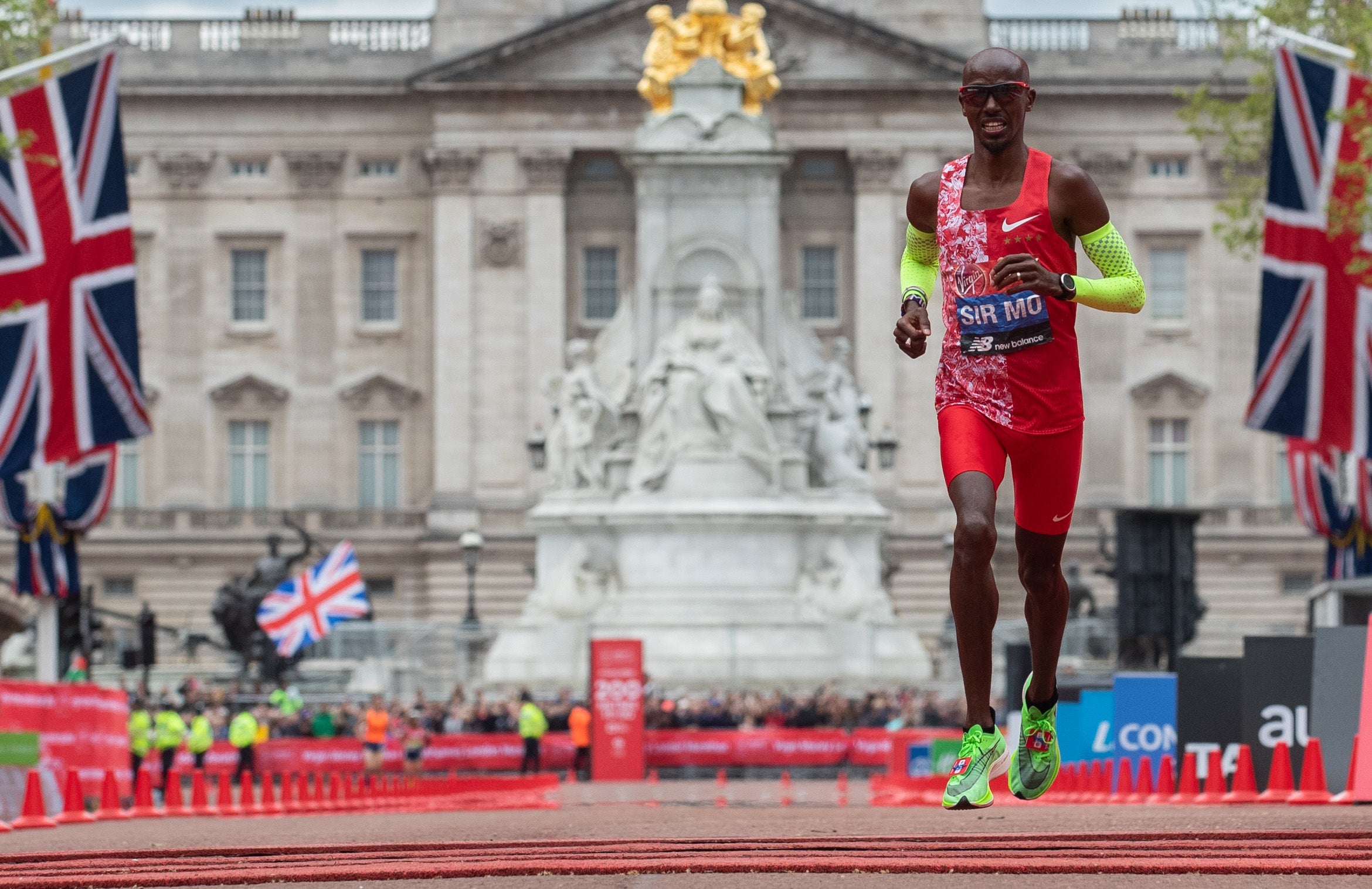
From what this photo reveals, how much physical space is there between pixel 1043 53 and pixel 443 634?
30.3 meters

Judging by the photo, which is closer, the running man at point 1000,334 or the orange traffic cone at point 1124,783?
the running man at point 1000,334

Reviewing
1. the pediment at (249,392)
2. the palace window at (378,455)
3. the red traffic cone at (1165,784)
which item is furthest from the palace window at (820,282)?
the red traffic cone at (1165,784)

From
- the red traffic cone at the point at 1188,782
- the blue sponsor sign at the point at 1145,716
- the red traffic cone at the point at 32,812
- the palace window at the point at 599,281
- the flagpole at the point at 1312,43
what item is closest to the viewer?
the red traffic cone at the point at 1188,782

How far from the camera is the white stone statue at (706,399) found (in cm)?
4112

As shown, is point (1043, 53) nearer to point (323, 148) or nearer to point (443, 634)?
point (323, 148)

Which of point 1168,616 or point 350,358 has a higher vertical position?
point 350,358

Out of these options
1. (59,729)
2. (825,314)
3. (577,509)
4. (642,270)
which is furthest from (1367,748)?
(825,314)

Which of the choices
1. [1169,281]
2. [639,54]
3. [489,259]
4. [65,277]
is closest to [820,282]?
[639,54]

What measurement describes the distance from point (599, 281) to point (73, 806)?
177 ft

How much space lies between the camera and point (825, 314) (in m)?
73.6

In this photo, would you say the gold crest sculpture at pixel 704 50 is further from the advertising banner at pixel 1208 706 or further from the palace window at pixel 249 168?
the palace window at pixel 249 168

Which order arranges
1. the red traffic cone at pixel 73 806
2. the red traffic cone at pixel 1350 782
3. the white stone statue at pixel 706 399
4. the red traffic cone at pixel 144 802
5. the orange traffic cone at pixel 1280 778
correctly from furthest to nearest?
the white stone statue at pixel 706 399
the red traffic cone at pixel 144 802
the red traffic cone at pixel 73 806
the orange traffic cone at pixel 1280 778
the red traffic cone at pixel 1350 782

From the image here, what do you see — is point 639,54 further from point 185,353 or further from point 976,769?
point 976,769

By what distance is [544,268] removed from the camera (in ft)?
238
